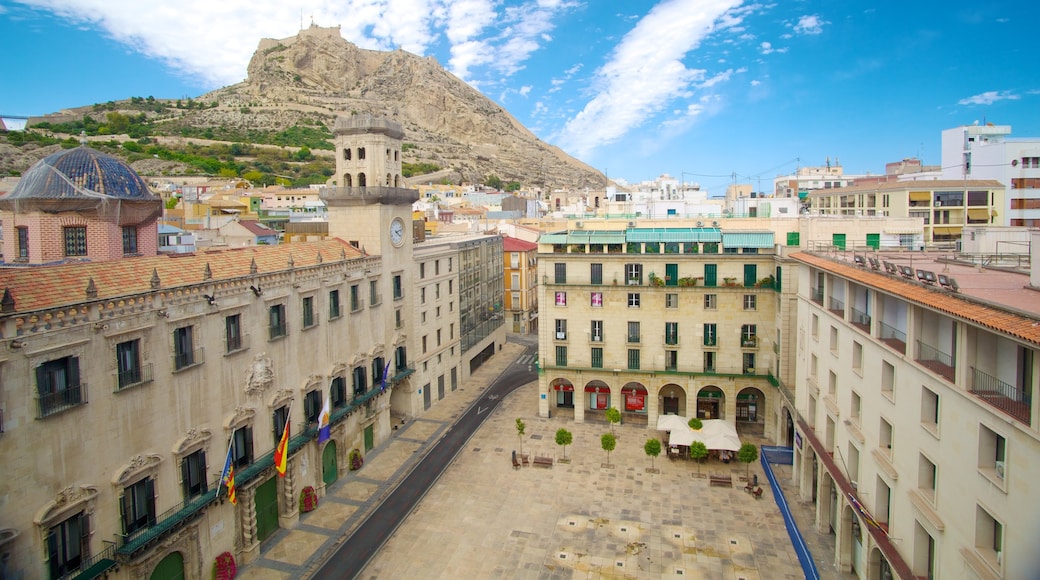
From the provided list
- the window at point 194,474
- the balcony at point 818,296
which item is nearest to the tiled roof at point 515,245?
the balcony at point 818,296

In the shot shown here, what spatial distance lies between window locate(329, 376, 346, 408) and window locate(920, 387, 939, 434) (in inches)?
1283

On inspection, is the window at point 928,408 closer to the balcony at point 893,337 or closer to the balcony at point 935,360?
the balcony at point 935,360

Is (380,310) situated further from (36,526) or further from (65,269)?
(36,526)

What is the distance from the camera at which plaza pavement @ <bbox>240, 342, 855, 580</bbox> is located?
30.7 metres

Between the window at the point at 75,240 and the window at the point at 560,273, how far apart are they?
107ft

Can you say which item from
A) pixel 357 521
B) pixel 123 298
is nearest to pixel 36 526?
pixel 123 298

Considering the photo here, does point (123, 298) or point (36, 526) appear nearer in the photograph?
point (36, 526)

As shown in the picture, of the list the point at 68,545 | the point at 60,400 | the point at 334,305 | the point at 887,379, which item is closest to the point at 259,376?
the point at 334,305

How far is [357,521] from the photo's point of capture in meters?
35.6

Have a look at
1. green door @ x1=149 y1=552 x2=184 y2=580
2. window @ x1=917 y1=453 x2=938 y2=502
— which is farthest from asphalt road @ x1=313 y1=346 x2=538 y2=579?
window @ x1=917 y1=453 x2=938 y2=502

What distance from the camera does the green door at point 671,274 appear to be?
158ft

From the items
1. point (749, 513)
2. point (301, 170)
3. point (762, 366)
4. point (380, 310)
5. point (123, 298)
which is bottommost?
point (749, 513)

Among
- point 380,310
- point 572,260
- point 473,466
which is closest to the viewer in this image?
point 473,466

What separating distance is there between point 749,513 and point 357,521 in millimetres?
23390
